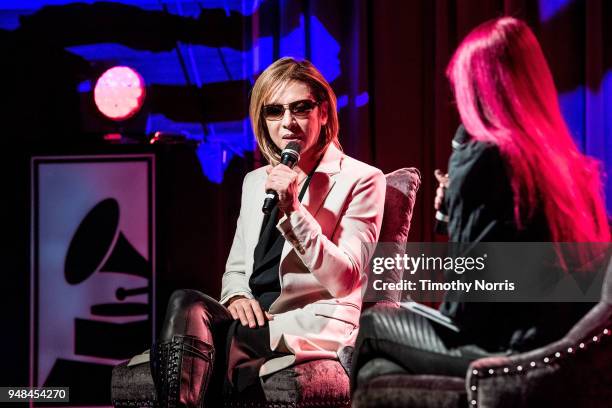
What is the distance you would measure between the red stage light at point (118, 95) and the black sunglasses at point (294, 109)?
4.22 feet

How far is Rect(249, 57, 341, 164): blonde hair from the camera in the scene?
91.0 inches

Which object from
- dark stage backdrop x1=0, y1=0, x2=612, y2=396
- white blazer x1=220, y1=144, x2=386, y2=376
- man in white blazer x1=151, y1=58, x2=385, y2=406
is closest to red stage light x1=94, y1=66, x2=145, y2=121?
dark stage backdrop x1=0, y1=0, x2=612, y2=396

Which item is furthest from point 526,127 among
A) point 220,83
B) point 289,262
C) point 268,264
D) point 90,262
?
point 220,83

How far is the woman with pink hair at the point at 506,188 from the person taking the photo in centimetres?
141

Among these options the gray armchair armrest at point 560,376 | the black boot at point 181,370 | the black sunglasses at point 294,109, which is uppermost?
the black sunglasses at point 294,109

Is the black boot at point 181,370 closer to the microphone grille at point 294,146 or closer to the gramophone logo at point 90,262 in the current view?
the microphone grille at point 294,146

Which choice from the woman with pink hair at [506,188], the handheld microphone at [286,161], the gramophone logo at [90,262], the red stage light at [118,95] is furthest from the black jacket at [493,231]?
the red stage light at [118,95]

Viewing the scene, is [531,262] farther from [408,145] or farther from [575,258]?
[408,145]

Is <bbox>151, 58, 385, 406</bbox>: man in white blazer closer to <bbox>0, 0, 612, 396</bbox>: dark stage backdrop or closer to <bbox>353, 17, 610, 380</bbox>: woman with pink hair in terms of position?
<bbox>353, 17, 610, 380</bbox>: woman with pink hair

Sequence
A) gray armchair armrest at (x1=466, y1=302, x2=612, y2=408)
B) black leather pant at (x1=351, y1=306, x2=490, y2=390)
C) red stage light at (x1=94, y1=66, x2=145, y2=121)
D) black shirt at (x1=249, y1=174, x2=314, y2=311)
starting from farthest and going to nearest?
red stage light at (x1=94, y1=66, x2=145, y2=121)
black shirt at (x1=249, y1=174, x2=314, y2=311)
black leather pant at (x1=351, y1=306, x2=490, y2=390)
gray armchair armrest at (x1=466, y1=302, x2=612, y2=408)

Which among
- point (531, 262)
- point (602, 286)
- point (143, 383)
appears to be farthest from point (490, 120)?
point (143, 383)

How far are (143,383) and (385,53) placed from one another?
1.80m

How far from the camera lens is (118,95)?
3422 millimetres

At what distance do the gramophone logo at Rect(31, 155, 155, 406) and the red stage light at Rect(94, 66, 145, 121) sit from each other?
0.24m
